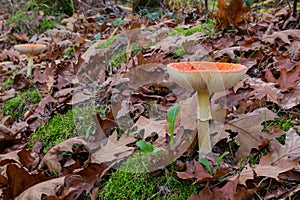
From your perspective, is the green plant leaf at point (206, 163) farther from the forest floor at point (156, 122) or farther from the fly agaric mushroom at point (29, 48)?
the fly agaric mushroom at point (29, 48)

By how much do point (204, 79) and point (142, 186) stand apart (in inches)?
25.7

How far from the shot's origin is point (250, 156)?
168 cm

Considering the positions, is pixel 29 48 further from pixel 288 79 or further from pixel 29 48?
pixel 288 79

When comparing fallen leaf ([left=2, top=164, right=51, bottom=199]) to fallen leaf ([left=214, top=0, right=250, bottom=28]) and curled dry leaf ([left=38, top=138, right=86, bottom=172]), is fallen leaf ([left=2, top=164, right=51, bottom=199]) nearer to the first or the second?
curled dry leaf ([left=38, top=138, right=86, bottom=172])

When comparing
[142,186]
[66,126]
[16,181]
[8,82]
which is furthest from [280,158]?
[8,82]

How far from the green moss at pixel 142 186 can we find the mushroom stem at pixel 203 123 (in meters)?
0.22

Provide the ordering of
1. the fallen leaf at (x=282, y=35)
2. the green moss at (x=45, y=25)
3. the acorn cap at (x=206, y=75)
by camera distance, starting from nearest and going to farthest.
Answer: the acorn cap at (x=206, y=75), the fallen leaf at (x=282, y=35), the green moss at (x=45, y=25)

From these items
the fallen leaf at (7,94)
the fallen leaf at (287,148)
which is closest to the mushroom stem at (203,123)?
the fallen leaf at (287,148)

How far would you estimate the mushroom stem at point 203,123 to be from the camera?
1.64 meters

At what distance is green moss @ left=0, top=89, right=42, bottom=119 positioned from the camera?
117 inches

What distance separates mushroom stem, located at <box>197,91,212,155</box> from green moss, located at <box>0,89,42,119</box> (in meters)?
1.90

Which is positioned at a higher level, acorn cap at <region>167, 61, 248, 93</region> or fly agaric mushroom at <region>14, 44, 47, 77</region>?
acorn cap at <region>167, 61, 248, 93</region>

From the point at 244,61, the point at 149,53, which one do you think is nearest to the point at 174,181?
the point at 244,61

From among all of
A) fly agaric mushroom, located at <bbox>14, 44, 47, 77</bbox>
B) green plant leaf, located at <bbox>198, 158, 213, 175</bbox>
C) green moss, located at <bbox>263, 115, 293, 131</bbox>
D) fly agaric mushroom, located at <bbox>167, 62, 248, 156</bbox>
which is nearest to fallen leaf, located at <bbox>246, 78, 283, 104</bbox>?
green moss, located at <bbox>263, 115, 293, 131</bbox>
